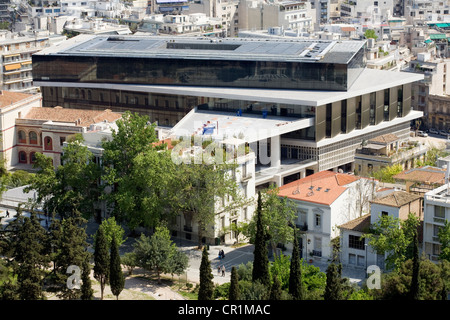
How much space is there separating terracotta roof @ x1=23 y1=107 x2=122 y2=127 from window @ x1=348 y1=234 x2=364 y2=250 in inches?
1158

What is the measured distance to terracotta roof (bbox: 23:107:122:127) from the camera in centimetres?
8750

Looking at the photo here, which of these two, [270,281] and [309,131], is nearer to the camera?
[270,281]

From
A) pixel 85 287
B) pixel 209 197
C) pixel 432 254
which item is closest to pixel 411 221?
pixel 432 254

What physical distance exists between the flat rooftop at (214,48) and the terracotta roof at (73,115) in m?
8.10

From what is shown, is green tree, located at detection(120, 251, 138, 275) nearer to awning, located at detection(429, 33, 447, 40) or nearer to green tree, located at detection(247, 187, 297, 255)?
green tree, located at detection(247, 187, 297, 255)

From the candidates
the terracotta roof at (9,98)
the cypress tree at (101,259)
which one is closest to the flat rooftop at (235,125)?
the terracotta roof at (9,98)

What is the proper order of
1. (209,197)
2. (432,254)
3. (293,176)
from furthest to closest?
(293,176) < (209,197) < (432,254)

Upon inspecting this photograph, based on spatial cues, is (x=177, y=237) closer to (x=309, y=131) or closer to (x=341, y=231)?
(x=341, y=231)

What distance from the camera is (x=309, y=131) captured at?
86500 millimetres

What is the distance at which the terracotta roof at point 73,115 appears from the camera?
8750 cm

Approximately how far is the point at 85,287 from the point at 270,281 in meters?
10.6

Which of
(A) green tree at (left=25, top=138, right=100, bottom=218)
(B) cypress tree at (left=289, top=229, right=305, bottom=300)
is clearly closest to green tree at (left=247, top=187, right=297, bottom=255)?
(B) cypress tree at (left=289, top=229, right=305, bottom=300)

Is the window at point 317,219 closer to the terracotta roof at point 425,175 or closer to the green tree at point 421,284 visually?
the terracotta roof at point 425,175

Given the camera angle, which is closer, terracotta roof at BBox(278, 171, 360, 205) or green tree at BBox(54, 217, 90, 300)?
green tree at BBox(54, 217, 90, 300)
